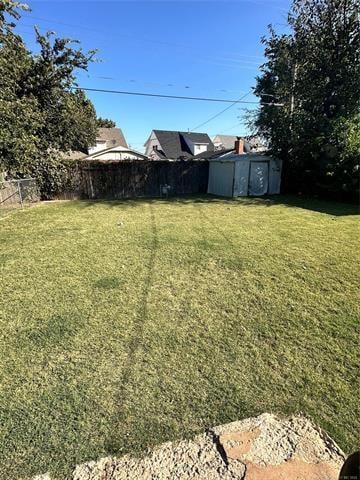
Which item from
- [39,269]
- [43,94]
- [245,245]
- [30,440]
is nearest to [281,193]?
[245,245]

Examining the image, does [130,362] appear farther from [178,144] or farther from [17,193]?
[178,144]

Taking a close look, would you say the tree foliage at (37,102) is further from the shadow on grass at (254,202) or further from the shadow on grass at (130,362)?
the shadow on grass at (130,362)

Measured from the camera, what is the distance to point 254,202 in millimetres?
11773

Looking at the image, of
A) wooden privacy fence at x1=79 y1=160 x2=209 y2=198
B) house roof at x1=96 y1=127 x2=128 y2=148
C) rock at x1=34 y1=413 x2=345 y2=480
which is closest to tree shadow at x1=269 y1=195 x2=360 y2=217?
wooden privacy fence at x1=79 y1=160 x2=209 y2=198

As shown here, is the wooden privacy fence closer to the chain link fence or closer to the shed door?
the chain link fence

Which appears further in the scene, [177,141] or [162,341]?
[177,141]

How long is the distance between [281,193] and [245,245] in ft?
31.0

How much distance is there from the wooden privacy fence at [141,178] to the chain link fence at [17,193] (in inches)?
77.0

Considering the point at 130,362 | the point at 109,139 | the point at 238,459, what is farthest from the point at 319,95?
the point at 109,139

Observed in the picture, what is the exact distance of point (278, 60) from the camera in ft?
42.6

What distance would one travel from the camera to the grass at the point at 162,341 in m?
1.97

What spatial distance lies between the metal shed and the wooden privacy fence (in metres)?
0.97

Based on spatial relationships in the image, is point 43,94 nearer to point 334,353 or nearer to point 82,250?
point 82,250

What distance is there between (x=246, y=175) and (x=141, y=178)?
15.9 feet
